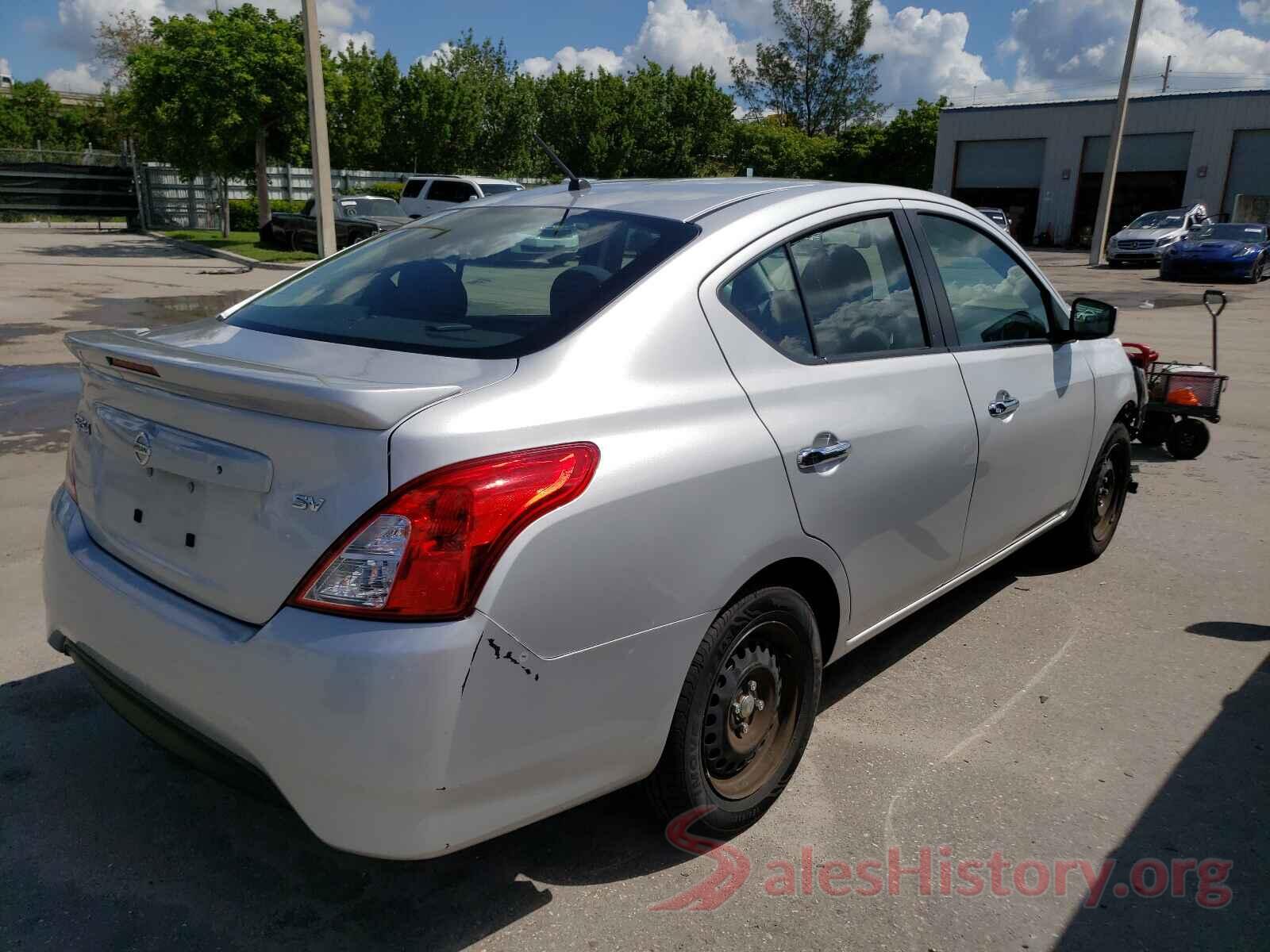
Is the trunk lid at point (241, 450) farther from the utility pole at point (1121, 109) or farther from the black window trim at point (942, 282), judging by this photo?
the utility pole at point (1121, 109)

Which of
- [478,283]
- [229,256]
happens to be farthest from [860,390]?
[229,256]

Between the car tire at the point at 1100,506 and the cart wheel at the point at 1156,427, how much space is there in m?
→ 2.30

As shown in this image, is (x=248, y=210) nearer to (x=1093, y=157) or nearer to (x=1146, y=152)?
(x=1093, y=157)

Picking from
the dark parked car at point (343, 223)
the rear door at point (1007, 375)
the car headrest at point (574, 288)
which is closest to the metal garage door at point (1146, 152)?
the dark parked car at point (343, 223)

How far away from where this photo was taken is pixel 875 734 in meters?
3.37

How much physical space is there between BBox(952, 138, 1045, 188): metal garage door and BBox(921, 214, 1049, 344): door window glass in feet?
141

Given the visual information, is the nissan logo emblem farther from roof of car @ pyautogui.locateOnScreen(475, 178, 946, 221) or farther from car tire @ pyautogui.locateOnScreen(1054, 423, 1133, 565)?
car tire @ pyautogui.locateOnScreen(1054, 423, 1133, 565)

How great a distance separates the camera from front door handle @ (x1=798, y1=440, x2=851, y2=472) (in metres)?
2.66

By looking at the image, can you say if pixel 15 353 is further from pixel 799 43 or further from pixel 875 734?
pixel 799 43

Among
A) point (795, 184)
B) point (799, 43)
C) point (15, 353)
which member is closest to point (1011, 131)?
point (799, 43)

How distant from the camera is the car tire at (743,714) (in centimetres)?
248

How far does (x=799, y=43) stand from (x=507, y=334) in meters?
74.4

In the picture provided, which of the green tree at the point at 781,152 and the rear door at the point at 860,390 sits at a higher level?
the green tree at the point at 781,152

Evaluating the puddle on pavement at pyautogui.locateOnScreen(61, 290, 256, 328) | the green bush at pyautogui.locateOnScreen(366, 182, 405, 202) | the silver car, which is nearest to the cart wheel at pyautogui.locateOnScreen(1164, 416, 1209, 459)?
the silver car
